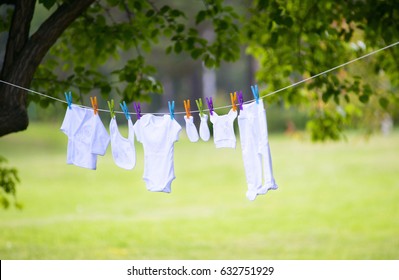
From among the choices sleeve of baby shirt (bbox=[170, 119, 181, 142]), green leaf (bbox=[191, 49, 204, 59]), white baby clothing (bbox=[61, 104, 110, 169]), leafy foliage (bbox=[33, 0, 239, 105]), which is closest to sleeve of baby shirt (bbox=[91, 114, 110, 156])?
white baby clothing (bbox=[61, 104, 110, 169])

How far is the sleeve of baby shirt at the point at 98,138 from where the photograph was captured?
13.2ft

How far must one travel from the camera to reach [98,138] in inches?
160

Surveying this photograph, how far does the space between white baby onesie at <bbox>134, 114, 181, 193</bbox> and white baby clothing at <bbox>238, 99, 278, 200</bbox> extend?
0.39 metres

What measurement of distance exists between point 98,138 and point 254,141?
893 millimetres

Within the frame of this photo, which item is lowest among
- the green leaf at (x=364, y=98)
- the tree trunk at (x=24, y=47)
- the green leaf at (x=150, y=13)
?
the green leaf at (x=364, y=98)

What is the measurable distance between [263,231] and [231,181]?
550 centimetres

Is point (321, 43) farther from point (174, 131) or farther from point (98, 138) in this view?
point (98, 138)

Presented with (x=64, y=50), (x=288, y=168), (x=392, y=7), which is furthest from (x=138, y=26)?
(x=288, y=168)

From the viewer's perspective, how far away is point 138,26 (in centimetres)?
555

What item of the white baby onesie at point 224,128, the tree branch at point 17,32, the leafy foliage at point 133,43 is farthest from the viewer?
the leafy foliage at point 133,43

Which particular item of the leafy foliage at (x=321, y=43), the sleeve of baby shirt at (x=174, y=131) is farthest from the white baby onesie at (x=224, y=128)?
the leafy foliage at (x=321, y=43)

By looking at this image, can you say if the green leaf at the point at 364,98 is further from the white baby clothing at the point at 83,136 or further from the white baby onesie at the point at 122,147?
the white baby clothing at the point at 83,136

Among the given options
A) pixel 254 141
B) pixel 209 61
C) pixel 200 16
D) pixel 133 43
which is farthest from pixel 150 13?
pixel 254 141

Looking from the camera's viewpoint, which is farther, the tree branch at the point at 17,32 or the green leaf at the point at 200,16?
the green leaf at the point at 200,16
